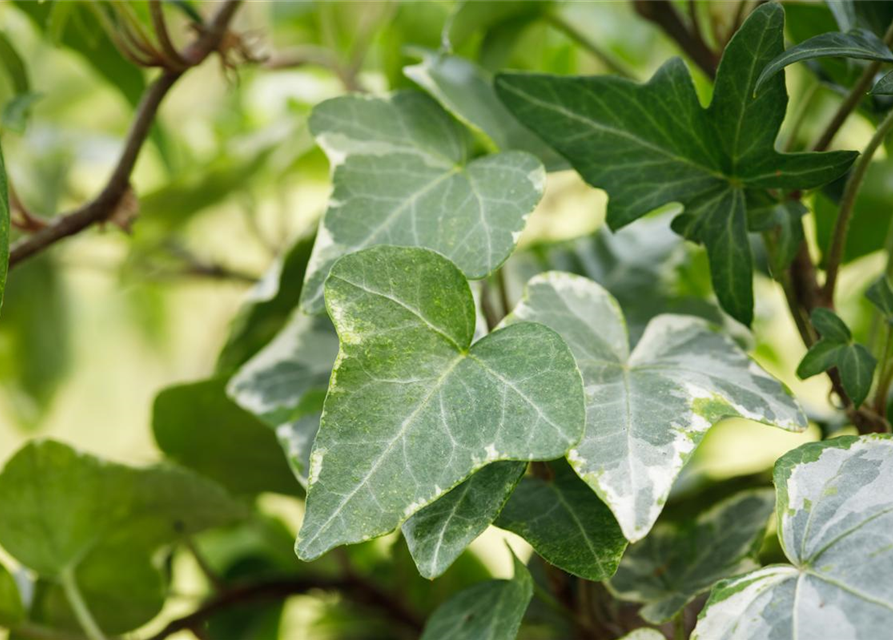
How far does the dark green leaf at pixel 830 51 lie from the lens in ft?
0.89

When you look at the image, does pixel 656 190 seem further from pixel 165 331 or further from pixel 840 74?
pixel 165 331

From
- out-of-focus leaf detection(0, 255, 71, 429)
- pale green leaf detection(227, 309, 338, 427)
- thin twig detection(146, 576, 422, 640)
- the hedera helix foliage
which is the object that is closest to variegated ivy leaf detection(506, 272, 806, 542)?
the hedera helix foliage

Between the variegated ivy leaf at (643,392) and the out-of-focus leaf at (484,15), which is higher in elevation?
the out-of-focus leaf at (484,15)

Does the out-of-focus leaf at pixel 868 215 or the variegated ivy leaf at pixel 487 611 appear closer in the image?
the variegated ivy leaf at pixel 487 611

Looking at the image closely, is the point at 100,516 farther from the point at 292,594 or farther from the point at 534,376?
the point at 534,376

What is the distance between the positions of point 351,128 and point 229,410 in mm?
160

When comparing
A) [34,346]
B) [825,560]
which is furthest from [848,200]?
[34,346]

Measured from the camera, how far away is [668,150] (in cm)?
33

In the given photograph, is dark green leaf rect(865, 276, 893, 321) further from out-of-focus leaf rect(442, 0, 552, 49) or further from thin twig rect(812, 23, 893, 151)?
out-of-focus leaf rect(442, 0, 552, 49)

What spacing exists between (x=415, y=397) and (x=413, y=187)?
0.36 ft

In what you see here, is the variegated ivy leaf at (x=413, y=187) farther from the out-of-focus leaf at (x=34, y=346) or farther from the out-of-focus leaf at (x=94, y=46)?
the out-of-focus leaf at (x=34, y=346)

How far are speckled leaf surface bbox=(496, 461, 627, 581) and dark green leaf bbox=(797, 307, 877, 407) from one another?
9cm

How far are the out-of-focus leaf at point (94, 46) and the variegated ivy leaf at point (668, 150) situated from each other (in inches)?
10.2

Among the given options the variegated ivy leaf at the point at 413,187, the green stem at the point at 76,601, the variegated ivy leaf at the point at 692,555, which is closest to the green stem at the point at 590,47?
the variegated ivy leaf at the point at 413,187
